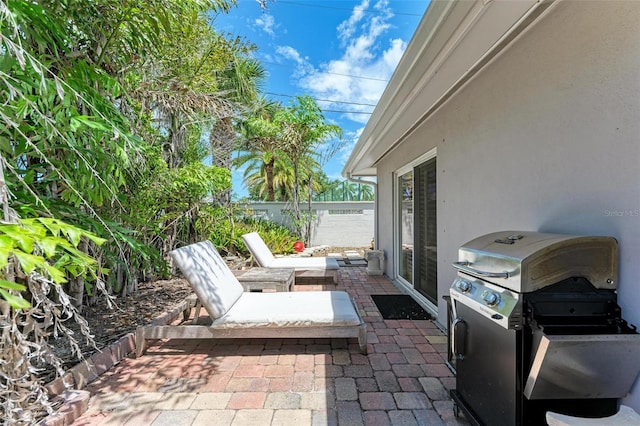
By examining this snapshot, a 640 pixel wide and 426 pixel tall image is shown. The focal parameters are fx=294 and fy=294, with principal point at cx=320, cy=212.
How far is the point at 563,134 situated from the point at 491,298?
1171mm

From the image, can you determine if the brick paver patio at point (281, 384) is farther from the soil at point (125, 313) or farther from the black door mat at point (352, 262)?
the black door mat at point (352, 262)

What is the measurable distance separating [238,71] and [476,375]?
32.8 ft

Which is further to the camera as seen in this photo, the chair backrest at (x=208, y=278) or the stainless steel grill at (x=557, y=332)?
the chair backrest at (x=208, y=278)

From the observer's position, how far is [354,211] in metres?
12.9

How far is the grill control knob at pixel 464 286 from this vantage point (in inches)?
74.3

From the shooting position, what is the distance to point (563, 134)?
6.15 ft

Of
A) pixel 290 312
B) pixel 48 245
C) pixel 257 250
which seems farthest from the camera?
pixel 257 250

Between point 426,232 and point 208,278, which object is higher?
point 426,232

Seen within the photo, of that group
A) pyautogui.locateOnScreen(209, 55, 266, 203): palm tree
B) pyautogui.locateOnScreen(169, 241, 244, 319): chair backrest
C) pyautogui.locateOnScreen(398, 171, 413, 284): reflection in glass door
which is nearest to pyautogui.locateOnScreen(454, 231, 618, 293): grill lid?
pyautogui.locateOnScreen(169, 241, 244, 319): chair backrest

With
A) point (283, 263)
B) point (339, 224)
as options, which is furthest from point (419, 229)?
point (339, 224)

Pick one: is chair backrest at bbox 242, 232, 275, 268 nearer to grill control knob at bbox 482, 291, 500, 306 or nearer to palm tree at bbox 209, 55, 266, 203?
palm tree at bbox 209, 55, 266, 203

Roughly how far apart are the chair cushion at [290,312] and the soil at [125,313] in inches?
43.7

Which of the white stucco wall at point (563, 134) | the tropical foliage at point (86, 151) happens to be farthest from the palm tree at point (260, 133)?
the white stucco wall at point (563, 134)

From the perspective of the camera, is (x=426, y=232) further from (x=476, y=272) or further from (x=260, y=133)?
(x=260, y=133)
